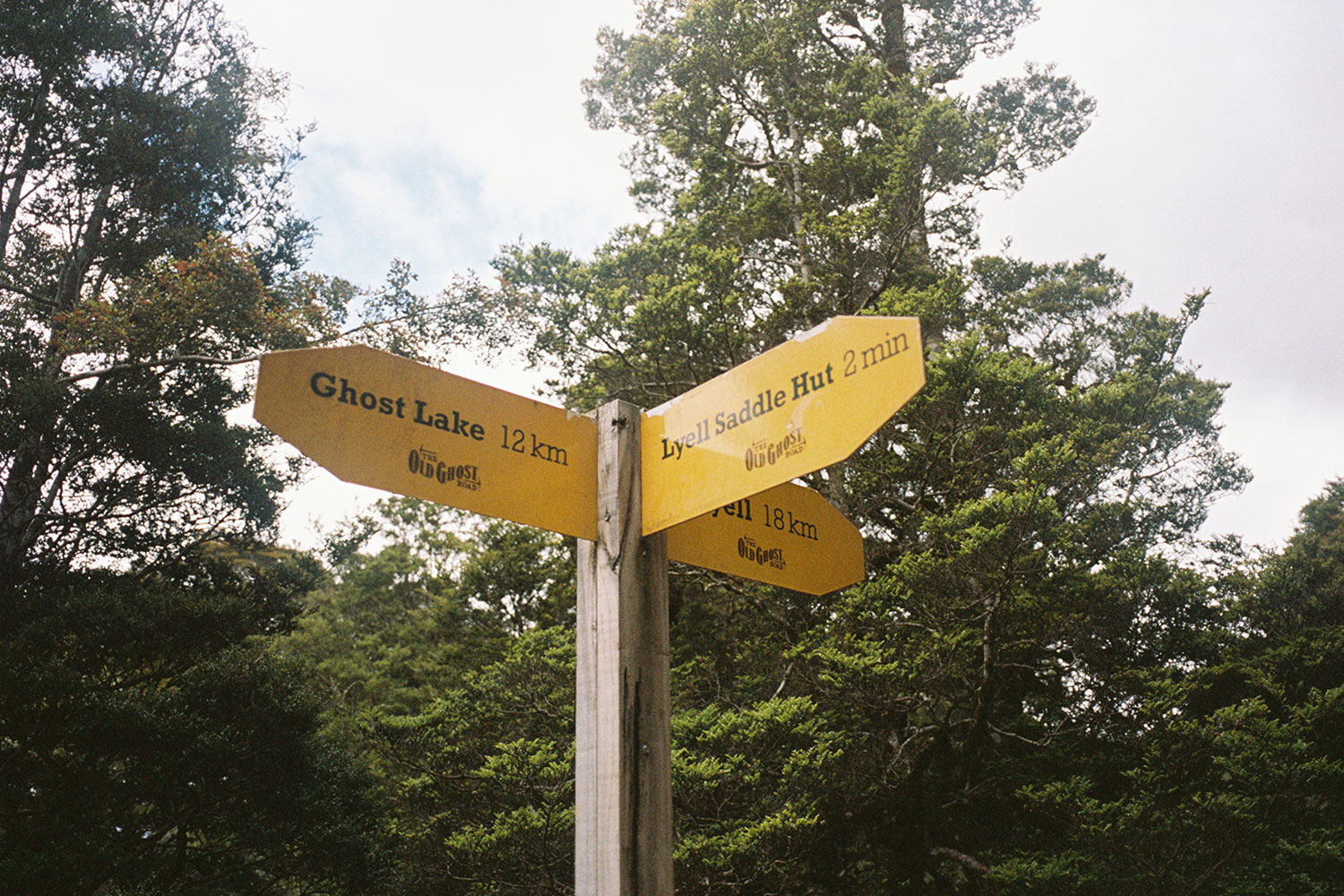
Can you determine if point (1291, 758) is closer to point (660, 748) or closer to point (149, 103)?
point (660, 748)

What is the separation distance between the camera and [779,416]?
150 cm

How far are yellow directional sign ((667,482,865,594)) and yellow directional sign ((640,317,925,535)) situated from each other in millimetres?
157

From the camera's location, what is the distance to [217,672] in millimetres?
6773

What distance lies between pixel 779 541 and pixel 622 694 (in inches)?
21.8

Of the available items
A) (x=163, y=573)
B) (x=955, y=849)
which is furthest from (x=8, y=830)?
(x=955, y=849)

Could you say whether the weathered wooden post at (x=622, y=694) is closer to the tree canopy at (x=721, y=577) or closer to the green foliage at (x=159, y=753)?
the tree canopy at (x=721, y=577)

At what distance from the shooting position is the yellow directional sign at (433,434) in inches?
55.6

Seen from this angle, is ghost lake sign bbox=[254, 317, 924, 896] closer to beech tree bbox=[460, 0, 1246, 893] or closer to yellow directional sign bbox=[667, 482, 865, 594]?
yellow directional sign bbox=[667, 482, 865, 594]

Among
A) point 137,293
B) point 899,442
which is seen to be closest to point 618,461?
point 899,442

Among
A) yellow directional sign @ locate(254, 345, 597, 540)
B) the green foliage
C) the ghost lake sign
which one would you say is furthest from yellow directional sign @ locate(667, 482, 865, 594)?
the green foliage

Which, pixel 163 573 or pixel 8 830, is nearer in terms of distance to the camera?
pixel 8 830

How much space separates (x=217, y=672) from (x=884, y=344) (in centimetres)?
689

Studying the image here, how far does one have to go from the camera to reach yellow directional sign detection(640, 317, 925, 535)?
4.49 feet

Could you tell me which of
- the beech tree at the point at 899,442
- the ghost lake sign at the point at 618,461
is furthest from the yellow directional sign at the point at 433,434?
the beech tree at the point at 899,442
